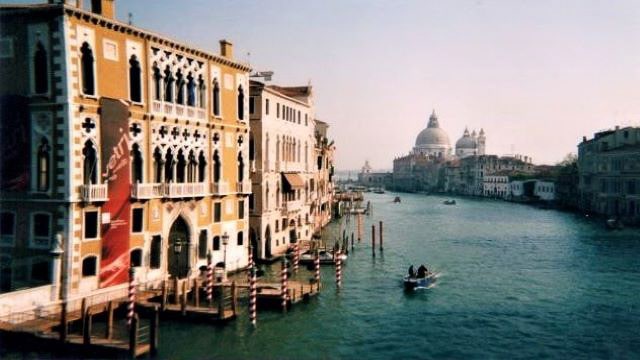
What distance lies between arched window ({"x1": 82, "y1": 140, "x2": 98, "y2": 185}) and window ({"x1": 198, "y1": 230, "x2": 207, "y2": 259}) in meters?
6.80

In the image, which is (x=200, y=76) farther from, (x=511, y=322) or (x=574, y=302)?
(x=574, y=302)

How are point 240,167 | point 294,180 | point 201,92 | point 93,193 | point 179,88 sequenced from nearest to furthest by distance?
point 93,193
point 179,88
point 201,92
point 240,167
point 294,180

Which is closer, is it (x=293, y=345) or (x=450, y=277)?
(x=293, y=345)

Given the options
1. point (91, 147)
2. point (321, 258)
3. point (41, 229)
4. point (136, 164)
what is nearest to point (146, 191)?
point (136, 164)

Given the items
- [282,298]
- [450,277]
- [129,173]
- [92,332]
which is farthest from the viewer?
[450,277]

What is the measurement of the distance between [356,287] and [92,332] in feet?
43.7

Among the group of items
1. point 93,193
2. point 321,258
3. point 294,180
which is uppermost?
point 294,180

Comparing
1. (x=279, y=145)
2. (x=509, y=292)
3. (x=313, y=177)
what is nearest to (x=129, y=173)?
(x=279, y=145)

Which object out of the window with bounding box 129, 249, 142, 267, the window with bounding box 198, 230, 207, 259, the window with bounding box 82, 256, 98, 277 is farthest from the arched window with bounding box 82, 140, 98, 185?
the window with bounding box 198, 230, 207, 259

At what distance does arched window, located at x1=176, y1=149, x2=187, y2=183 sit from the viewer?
24.8 m

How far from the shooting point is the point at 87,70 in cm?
2012

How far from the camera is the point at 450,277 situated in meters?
31.9

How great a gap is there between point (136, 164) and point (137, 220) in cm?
213

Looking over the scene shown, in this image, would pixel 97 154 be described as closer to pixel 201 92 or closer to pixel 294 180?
pixel 201 92
